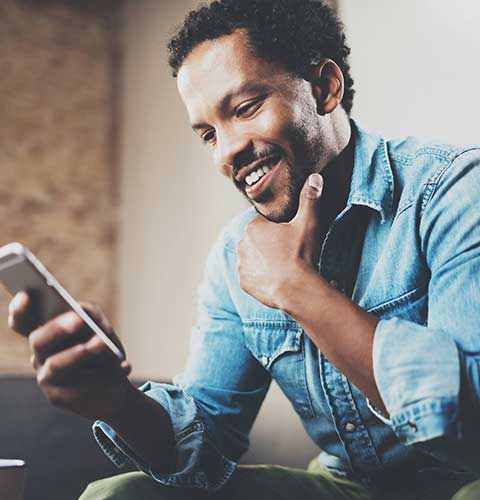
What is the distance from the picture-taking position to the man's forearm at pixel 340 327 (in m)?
0.88

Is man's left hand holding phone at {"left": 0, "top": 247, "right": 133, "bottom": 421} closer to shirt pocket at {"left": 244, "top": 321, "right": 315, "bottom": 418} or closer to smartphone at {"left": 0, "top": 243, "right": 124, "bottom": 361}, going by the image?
smartphone at {"left": 0, "top": 243, "right": 124, "bottom": 361}

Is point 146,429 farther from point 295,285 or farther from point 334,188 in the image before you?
point 334,188

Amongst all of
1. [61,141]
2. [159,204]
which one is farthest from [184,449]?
[61,141]

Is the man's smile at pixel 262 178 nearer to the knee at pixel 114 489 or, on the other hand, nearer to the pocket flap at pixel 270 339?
the pocket flap at pixel 270 339

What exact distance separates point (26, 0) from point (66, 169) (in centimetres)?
69

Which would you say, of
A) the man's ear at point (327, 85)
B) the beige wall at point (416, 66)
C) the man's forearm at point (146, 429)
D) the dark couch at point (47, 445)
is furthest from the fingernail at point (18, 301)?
the beige wall at point (416, 66)

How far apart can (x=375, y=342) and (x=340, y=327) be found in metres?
0.05

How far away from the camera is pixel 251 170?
115 cm

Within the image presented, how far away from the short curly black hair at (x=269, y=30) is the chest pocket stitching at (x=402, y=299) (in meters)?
0.40

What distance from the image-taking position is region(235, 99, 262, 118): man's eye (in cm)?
114

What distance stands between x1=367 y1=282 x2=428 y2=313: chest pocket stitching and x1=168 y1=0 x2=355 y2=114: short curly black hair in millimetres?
404

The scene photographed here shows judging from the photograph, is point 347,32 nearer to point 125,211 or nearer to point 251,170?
point 251,170

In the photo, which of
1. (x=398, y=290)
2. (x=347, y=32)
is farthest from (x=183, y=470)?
(x=347, y=32)

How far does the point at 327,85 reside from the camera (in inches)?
49.4
